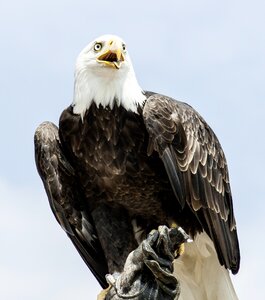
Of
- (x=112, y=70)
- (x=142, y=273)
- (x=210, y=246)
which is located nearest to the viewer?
(x=142, y=273)

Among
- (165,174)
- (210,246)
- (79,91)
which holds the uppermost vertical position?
(79,91)

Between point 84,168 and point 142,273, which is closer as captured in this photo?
point 142,273

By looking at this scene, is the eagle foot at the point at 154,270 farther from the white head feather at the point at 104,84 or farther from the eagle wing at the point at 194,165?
the white head feather at the point at 104,84

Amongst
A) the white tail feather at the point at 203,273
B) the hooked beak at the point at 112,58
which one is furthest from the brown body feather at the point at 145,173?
the hooked beak at the point at 112,58

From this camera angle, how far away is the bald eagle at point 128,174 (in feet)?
27.0

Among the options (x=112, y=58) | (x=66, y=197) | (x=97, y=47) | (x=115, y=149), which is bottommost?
(x=66, y=197)

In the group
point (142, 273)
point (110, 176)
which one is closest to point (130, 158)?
point (110, 176)

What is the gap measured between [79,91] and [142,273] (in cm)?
274

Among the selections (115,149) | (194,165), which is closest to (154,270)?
(115,149)

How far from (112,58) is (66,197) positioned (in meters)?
1.15

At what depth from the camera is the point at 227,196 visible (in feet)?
29.1

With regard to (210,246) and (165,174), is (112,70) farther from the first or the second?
(210,246)

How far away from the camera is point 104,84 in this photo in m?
8.29

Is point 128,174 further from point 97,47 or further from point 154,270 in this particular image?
point 154,270
